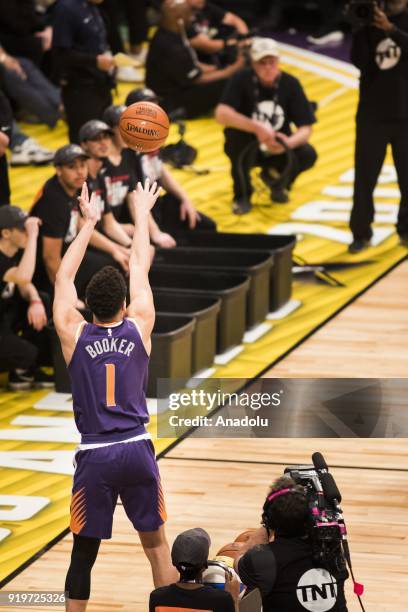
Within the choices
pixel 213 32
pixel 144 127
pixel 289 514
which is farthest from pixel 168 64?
pixel 289 514

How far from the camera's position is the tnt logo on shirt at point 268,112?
1270 centimetres

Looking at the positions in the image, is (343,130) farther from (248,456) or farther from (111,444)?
(111,444)

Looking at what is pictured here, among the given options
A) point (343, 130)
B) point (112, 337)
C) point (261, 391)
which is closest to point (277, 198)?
point (343, 130)

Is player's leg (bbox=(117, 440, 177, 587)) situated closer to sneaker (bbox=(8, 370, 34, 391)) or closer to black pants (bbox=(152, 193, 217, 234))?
sneaker (bbox=(8, 370, 34, 391))

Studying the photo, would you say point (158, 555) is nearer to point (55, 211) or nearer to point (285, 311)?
point (55, 211)

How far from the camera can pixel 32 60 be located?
15.3 m

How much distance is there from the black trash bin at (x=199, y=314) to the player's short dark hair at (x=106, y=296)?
11.5ft

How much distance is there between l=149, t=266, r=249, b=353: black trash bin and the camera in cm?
981

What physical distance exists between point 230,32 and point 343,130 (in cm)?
183

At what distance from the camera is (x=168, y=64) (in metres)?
14.5

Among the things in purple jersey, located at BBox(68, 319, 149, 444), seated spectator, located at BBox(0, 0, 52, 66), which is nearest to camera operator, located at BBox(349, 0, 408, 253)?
seated spectator, located at BBox(0, 0, 52, 66)

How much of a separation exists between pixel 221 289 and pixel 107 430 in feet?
15.1

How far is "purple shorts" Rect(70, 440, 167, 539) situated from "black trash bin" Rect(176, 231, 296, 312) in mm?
5020
